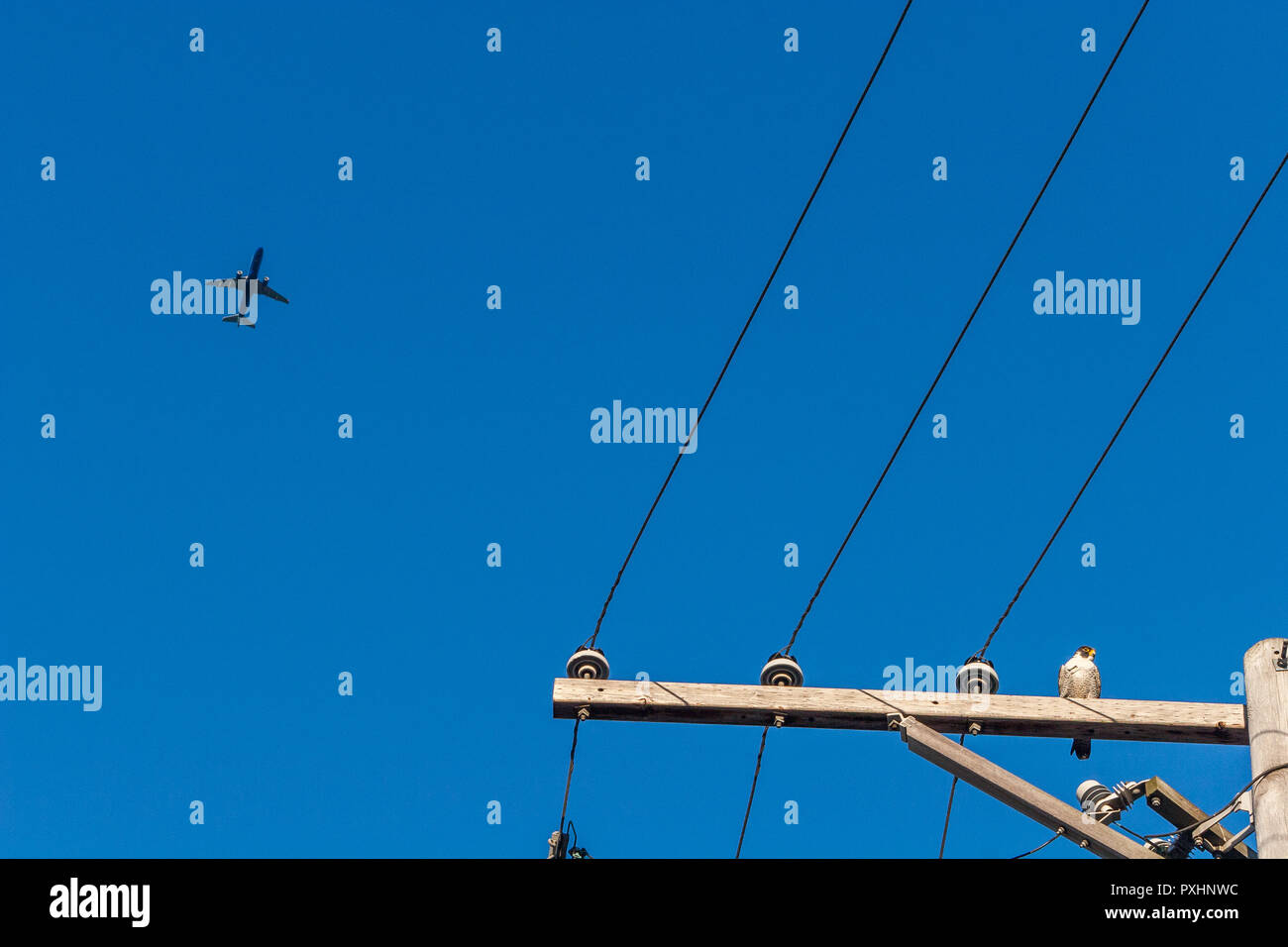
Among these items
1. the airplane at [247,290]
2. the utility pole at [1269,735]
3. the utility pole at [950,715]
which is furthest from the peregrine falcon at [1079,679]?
the airplane at [247,290]

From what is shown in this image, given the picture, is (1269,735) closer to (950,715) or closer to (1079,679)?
(950,715)

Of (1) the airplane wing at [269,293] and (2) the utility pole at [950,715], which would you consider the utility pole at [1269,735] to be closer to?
(2) the utility pole at [950,715]

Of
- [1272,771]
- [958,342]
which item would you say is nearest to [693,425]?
[958,342]

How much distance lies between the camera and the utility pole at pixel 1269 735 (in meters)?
8.29

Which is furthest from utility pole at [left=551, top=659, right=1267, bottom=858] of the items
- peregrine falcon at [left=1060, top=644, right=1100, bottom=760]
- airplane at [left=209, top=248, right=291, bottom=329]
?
airplane at [left=209, top=248, right=291, bottom=329]

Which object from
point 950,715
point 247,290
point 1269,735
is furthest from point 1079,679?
point 247,290

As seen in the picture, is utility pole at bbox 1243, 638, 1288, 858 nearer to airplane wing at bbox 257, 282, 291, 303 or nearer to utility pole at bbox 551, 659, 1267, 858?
utility pole at bbox 551, 659, 1267, 858

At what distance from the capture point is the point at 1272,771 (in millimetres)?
8469

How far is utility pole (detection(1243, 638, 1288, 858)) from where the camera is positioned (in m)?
8.29
